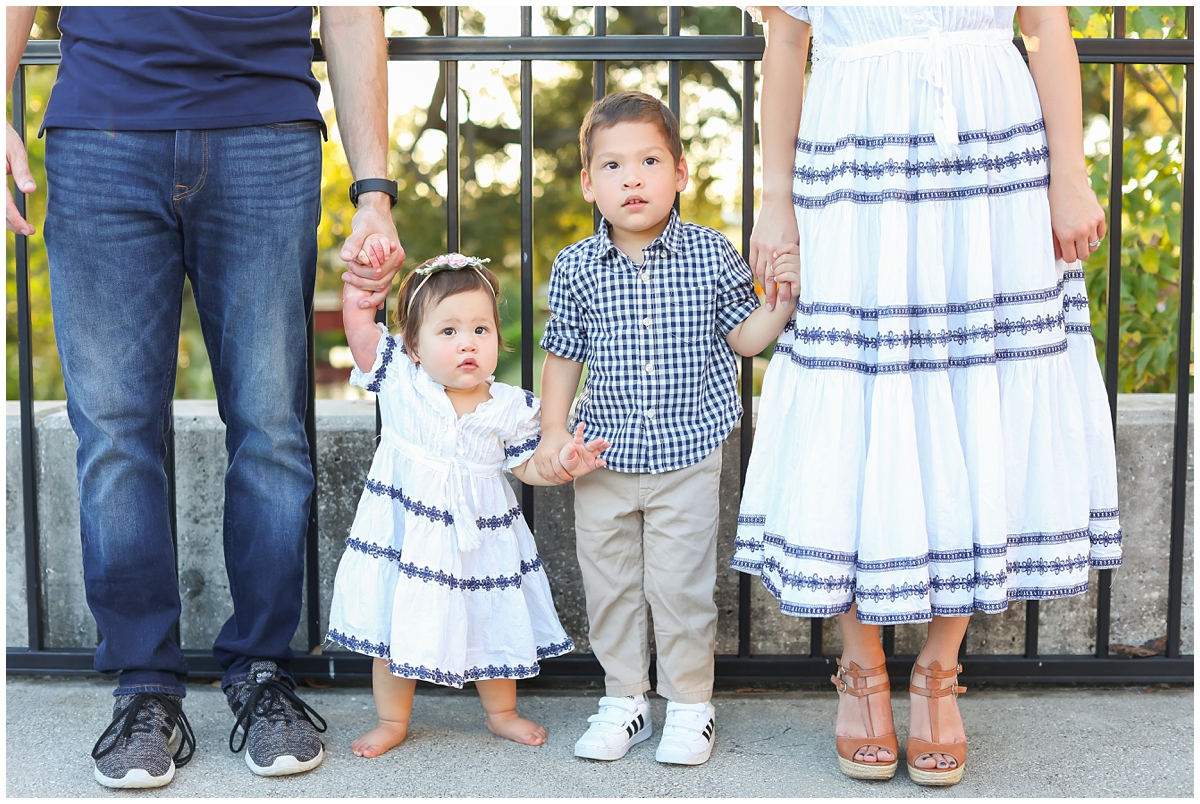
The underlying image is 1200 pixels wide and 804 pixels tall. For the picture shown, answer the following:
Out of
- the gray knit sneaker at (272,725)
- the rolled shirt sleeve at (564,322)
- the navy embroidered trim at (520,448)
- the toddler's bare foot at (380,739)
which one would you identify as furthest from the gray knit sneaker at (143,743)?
the rolled shirt sleeve at (564,322)

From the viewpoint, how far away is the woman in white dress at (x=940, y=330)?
1.93 metres

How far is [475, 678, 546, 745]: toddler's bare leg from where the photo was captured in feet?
7.50

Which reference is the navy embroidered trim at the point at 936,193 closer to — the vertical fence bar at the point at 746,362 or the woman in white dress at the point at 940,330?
the woman in white dress at the point at 940,330

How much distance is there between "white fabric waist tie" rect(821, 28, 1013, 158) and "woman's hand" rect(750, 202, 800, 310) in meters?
0.32

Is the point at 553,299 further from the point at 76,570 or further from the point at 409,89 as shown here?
the point at 409,89

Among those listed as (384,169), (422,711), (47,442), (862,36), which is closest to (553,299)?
(384,169)

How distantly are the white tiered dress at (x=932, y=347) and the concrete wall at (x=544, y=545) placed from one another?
2.10ft

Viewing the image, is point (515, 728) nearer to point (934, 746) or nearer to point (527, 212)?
point (934, 746)

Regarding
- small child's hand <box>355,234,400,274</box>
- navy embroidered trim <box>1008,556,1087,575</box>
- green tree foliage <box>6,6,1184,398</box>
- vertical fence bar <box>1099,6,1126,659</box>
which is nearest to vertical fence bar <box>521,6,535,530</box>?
small child's hand <box>355,234,400,274</box>

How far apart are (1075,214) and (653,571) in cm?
109

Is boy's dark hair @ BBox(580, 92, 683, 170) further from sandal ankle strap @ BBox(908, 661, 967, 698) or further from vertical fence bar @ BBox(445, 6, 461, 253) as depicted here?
sandal ankle strap @ BBox(908, 661, 967, 698)

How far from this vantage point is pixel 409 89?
5.64 meters

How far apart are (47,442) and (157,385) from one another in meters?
0.68

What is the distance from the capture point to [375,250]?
7.04 ft
